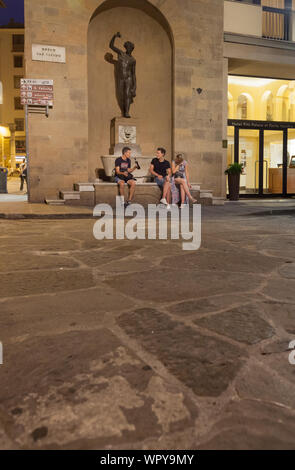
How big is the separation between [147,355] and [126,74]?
12.3 meters

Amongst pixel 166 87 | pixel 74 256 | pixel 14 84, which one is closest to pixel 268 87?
pixel 166 87

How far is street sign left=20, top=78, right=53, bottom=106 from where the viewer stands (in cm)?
1074

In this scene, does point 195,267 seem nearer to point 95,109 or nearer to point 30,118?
point 30,118

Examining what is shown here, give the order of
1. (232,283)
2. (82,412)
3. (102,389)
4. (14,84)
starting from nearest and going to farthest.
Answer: (82,412) → (102,389) → (232,283) → (14,84)

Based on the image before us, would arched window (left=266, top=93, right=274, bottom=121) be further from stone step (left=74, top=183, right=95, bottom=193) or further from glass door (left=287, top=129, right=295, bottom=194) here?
stone step (left=74, top=183, right=95, bottom=193)

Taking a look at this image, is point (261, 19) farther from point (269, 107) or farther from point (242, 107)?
point (269, 107)

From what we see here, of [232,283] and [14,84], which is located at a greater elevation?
[14,84]

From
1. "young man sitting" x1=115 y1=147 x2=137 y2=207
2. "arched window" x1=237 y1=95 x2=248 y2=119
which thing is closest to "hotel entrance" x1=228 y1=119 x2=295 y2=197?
"arched window" x1=237 y1=95 x2=248 y2=119

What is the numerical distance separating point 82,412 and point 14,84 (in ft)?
164

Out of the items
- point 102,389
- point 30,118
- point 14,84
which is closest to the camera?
point 102,389

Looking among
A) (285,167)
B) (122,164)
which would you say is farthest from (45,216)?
(285,167)

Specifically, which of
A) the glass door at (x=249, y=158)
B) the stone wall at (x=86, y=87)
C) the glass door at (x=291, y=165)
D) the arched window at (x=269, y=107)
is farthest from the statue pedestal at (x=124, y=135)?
the glass door at (x=291, y=165)

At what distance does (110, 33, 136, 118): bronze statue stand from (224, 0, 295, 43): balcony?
3.31 m

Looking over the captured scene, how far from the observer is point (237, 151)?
592 inches
